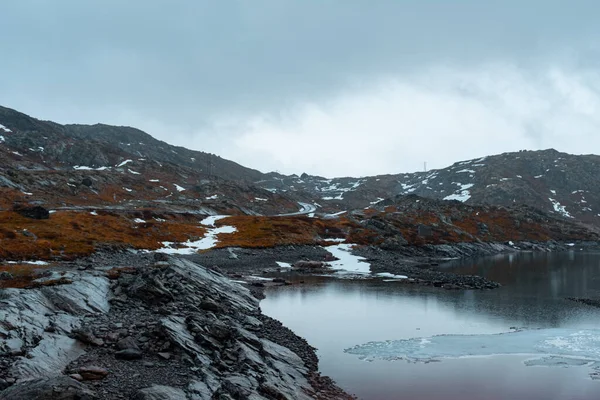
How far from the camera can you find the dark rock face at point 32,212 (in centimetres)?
10606

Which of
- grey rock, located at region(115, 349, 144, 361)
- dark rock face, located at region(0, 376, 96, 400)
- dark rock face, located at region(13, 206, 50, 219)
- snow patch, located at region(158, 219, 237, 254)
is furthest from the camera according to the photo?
snow patch, located at region(158, 219, 237, 254)

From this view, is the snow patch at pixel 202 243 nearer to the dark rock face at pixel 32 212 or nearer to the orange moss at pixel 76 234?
the orange moss at pixel 76 234

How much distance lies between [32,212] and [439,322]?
91819 millimetres

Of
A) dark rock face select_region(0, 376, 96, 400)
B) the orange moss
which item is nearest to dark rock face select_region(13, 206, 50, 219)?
the orange moss

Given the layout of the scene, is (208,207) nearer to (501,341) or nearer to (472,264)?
(472,264)

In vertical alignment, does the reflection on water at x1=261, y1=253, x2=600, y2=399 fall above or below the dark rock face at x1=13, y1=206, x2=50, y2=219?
below

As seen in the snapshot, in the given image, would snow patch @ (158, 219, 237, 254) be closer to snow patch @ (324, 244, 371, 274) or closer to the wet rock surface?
snow patch @ (324, 244, 371, 274)

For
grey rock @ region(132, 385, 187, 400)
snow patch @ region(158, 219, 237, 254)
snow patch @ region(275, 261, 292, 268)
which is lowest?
grey rock @ region(132, 385, 187, 400)

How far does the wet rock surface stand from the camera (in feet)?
91.0

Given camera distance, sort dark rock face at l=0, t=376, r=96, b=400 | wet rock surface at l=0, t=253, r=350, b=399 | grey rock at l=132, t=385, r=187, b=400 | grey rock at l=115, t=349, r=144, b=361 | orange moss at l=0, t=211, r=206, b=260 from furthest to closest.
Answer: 1. orange moss at l=0, t=211, r=206, b=260
2. grey rock at l=115, t=349, r=144, b=361
3. wet rock surface at l=0, t=253, r=350, b=399
4. grey rock at l=132, t=385, r=187, b=400
5. dark rock face at l=0, t=376, r=96, b=400

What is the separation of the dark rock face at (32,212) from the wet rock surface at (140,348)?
6556 cm

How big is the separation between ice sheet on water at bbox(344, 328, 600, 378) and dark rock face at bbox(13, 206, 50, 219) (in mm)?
88441

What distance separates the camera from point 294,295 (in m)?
73.9

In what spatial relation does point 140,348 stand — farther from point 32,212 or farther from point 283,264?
point 32,212
